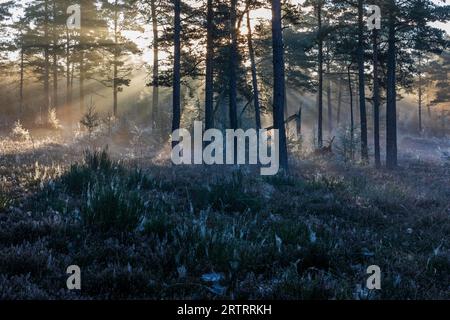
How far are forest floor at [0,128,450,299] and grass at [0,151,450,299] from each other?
2 cm

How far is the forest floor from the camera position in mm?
4348

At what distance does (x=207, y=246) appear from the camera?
5367mm

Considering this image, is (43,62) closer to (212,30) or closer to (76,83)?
(76,83)

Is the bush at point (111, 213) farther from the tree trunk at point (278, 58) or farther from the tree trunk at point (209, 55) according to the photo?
the tree trunk at point (209, 55)

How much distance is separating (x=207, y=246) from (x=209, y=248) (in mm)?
53

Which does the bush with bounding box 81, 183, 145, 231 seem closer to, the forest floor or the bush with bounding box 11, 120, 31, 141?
the forest floor

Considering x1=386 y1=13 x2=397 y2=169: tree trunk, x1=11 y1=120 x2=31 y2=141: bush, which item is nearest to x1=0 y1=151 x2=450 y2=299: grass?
x1=386 y1=13 x2=397 y2=169: tree trunk

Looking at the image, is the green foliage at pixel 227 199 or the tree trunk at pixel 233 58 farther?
the tree trunk at pixel 233 58

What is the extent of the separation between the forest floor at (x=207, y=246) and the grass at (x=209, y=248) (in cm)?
2

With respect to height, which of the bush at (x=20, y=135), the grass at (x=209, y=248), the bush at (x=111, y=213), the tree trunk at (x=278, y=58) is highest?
the tree trunk at (x=278, y=58)

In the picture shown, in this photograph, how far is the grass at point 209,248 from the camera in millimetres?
4344

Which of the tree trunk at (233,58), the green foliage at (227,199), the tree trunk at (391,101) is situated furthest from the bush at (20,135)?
the tree trunk at (391,101)

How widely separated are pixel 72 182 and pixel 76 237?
357cm

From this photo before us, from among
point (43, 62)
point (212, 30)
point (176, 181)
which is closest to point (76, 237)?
point (176, 181)
